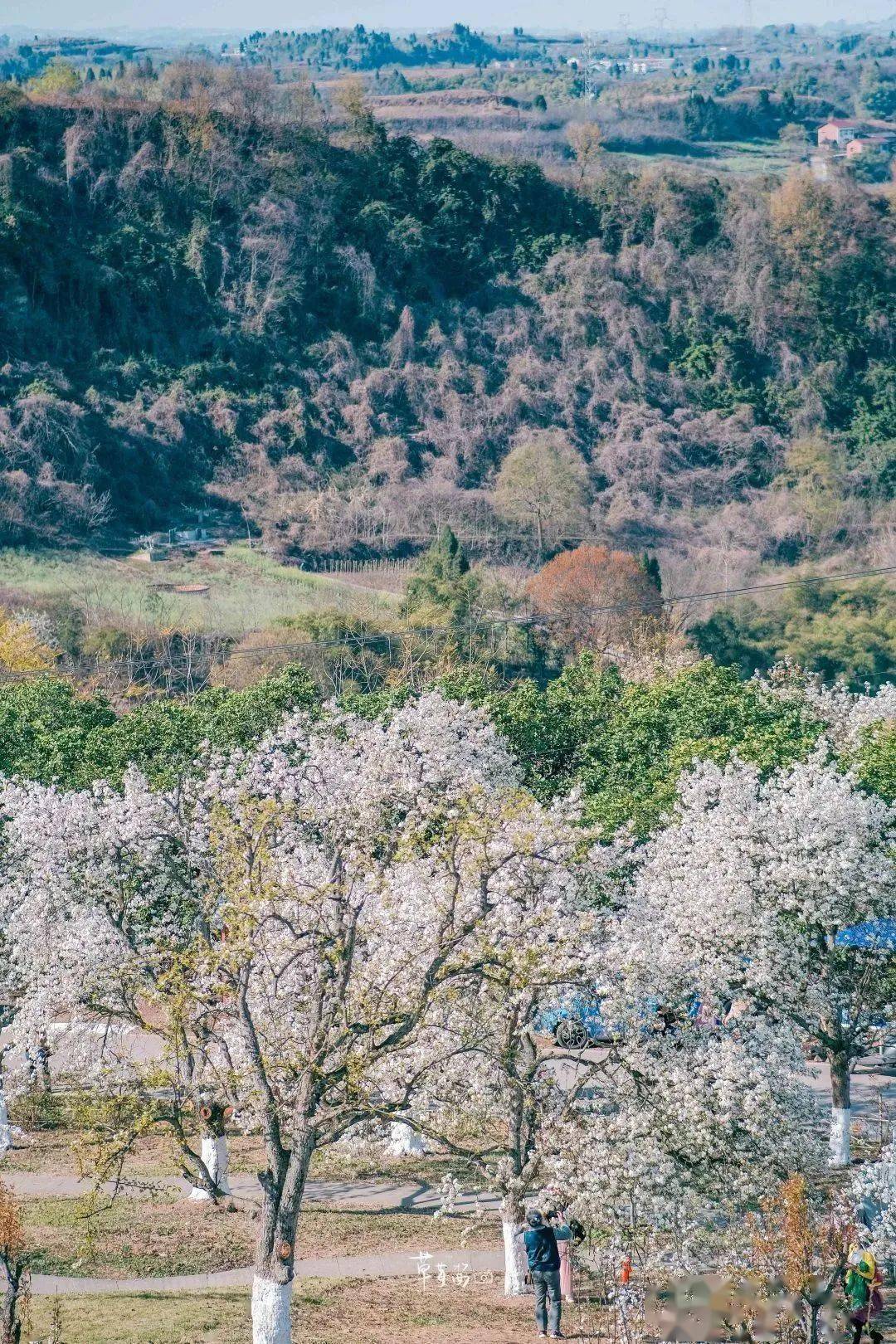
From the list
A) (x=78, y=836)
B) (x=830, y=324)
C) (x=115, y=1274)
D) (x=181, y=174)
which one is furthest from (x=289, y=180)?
(x=115, y=1274)

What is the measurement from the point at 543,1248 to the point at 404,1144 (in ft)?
25.7

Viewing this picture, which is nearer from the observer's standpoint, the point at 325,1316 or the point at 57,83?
the point at 325,1316

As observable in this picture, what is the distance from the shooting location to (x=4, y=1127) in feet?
89.0

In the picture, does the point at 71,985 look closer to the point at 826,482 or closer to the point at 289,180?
the point at 826,482

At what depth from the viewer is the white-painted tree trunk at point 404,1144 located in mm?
28641

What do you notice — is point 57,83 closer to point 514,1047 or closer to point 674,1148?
point 514,1047

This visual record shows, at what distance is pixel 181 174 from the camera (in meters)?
114

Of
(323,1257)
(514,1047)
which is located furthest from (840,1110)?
(323,1257)

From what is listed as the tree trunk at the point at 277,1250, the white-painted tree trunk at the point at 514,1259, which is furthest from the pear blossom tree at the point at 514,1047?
the tree trunk at the point at 277,1250

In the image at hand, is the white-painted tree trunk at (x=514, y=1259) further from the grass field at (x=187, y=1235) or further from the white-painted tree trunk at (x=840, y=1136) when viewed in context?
the white-painted tree trunk at (x=840, y=1136)

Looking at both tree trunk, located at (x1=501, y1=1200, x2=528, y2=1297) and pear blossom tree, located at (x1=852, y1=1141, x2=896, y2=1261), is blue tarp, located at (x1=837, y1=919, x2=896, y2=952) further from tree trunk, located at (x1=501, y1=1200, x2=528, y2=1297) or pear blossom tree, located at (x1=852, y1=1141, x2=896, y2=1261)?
tree trunk, located at (x1=501, y1=1200, x2=528, y2=1297)

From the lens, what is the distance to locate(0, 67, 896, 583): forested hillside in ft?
322

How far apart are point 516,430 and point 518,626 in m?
42.0

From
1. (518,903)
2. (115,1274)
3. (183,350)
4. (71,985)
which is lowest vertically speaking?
(115,1274)
